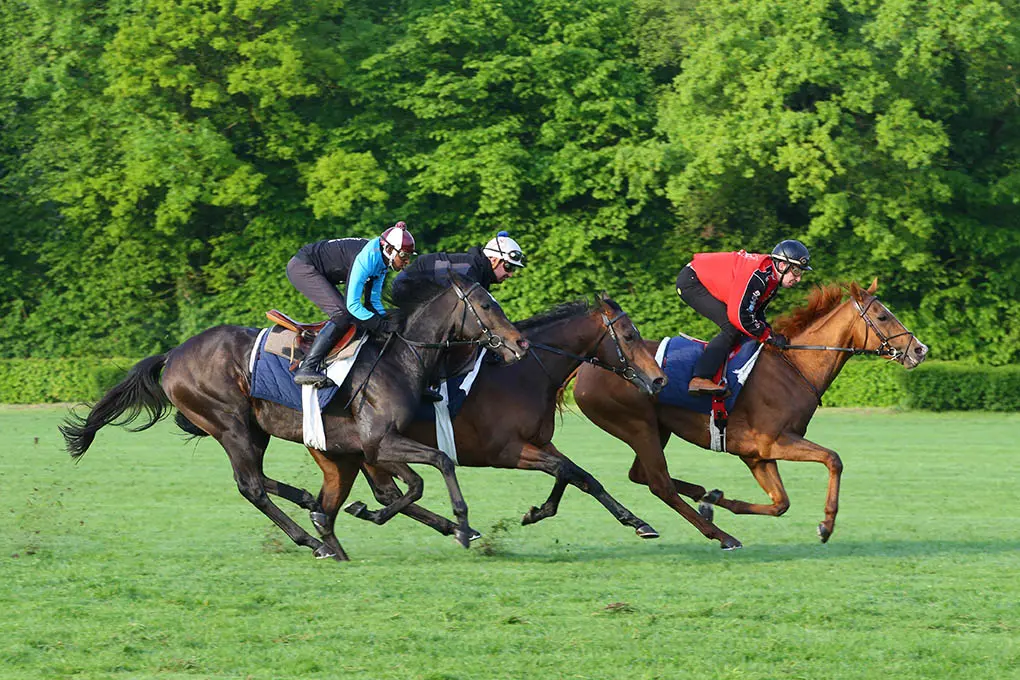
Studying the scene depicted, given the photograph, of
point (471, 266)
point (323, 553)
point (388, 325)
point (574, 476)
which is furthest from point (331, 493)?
point (471, 266)

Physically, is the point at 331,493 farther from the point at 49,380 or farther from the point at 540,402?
the point at 49,380

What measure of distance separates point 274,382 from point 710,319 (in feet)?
10.4

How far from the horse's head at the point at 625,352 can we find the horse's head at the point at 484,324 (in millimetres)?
737

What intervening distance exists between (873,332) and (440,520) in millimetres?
3537

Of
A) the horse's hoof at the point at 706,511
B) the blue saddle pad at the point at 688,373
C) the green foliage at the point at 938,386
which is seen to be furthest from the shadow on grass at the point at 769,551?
the green foliage at the point at 938,386

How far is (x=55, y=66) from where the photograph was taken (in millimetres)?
32781

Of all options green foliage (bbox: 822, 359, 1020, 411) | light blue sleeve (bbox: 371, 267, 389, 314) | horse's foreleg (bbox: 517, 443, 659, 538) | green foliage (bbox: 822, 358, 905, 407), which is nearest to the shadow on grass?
horse's foreleg (bbox: 517, 443, 659, 538)

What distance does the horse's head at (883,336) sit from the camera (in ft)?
36.3

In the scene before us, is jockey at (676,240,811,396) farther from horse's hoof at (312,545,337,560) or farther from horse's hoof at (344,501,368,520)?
horse's hoof at (312,545,337,560)

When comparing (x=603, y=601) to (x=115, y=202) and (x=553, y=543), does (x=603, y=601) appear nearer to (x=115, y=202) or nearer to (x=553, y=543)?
(x=553, y=543)

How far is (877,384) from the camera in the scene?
28.6 metres

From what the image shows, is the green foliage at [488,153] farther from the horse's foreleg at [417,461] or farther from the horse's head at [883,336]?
the horse's foreleg at [417,461]

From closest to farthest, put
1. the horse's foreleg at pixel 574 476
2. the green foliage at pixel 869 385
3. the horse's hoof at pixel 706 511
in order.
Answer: the horse's foreleg at pixel 574 476
the horse's hoof at pixel 706 511
the green foliage at pixel 869 385

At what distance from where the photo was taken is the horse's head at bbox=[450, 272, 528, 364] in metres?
9.66
